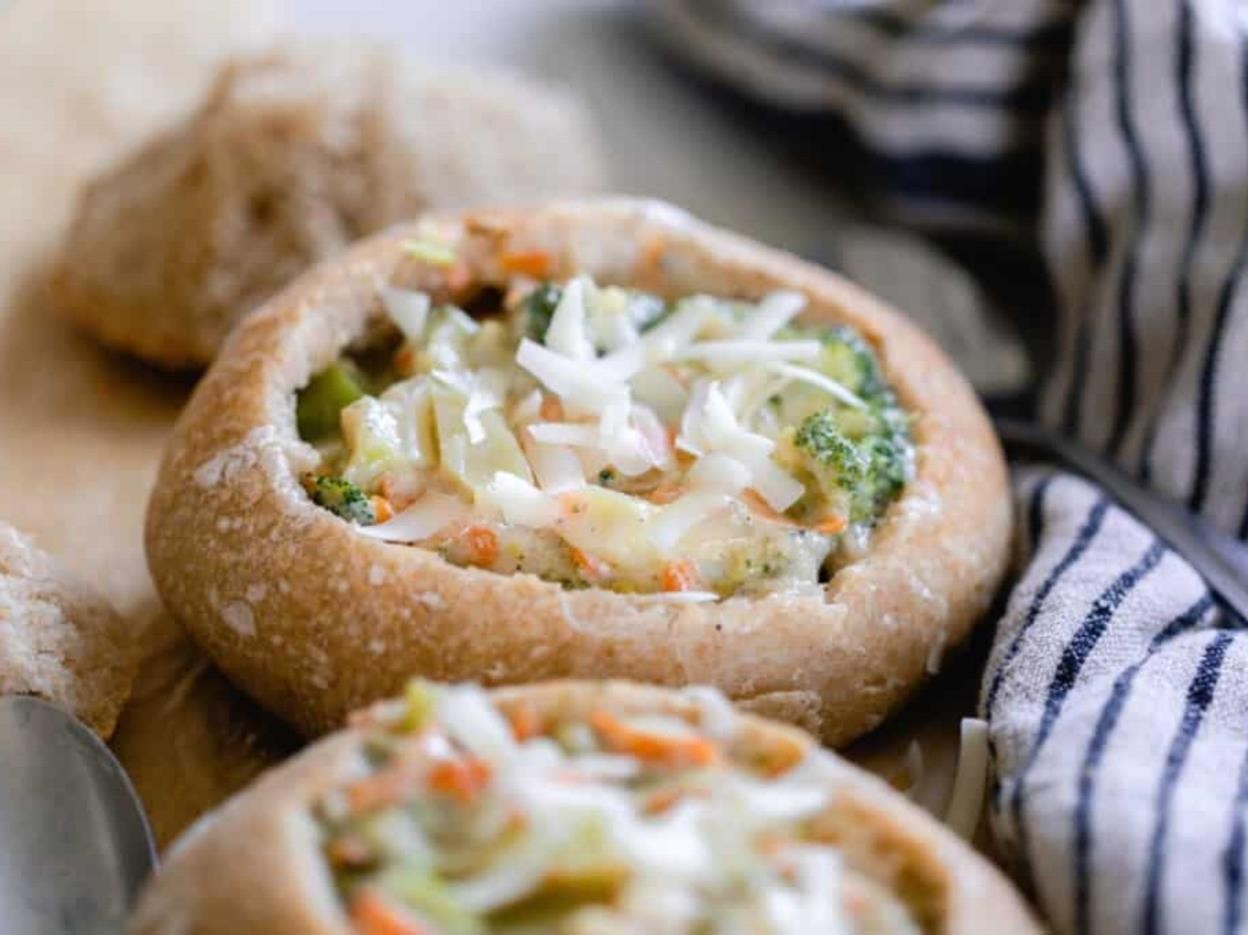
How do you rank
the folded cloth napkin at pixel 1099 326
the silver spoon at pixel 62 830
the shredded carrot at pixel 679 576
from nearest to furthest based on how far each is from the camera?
the folded cloth napkin at pixel 1099 326, the silver spoon at pixel 62 830, the shredded carrot at pixel 679 576

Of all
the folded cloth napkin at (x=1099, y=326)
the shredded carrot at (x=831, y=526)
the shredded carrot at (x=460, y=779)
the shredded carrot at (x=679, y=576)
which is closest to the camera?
the shredded carrot at (x=460, y=779)

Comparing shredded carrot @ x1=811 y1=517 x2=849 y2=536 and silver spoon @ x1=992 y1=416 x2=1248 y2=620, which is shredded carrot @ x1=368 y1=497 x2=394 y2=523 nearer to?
shredded carrot @ x1=811 y1=517 x2=849 y2=536

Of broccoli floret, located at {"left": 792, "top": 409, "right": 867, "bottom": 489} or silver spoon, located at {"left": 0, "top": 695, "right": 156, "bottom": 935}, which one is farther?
broccoli floret, located at {"left": 792, "top": 409, "right": 867, "bottom": 489}

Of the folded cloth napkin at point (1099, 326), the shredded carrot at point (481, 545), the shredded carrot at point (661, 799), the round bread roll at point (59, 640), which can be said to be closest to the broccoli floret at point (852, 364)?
the folded cloth napkin at point (1099, 326)

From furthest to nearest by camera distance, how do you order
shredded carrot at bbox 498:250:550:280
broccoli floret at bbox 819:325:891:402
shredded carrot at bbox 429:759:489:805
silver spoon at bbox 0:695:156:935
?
shredded carrot at bbox 498:250:550:280 → broccoli floret at bbox 819:325:891:402 → silver spoon at bbox 0:695:156:935 → shredded carrot at bbox 429:759:489:805

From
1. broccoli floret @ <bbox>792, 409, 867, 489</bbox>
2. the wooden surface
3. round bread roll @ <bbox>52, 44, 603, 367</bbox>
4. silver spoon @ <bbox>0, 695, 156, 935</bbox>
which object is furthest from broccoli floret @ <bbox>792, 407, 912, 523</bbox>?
round bread roll @ <bbox>52, 44, 603, 367</bbox>

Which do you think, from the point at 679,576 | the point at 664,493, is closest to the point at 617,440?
the point at 664,493

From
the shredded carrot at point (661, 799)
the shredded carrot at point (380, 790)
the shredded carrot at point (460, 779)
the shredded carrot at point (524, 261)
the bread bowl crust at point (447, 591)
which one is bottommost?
the bread bowl crust at point (447, 591)

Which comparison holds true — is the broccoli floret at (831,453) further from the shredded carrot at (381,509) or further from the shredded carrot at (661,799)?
the shredded carrot at (661,799)
